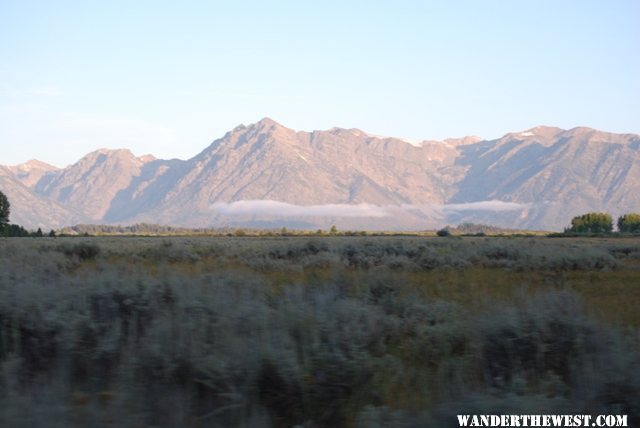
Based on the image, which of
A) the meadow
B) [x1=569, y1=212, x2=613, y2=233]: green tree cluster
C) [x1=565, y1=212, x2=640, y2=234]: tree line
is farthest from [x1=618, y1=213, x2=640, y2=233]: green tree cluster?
the meadow

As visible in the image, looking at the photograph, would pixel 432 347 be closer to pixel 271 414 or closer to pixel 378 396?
pixel 378 396

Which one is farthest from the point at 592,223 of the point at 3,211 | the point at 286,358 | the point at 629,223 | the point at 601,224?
the point at 286,358

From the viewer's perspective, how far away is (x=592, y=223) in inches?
4702

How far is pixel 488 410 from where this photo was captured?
5266 millimetres

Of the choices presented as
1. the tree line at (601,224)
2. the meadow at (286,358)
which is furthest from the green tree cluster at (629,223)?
the meadow at (286,358)

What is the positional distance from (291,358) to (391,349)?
83.0 inches

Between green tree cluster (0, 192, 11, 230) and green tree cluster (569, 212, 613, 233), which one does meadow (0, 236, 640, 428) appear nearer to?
green tree cluster (0, 192, 11, 230)

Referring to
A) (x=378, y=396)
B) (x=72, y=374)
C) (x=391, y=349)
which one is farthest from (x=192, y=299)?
(x=378, y=396)

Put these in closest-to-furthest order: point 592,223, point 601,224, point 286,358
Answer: point 286,358, point 601,224, point 592,223

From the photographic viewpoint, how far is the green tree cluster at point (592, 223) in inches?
4523

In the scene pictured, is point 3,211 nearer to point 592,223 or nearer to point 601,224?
point 601,224

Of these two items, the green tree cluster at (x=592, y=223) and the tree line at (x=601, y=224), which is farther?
the green tree cluster at (x=592, y=223)

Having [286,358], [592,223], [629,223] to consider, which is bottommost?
[286,358]

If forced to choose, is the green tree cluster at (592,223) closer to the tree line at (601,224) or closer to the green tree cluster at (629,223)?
the tree line at (601,224)
